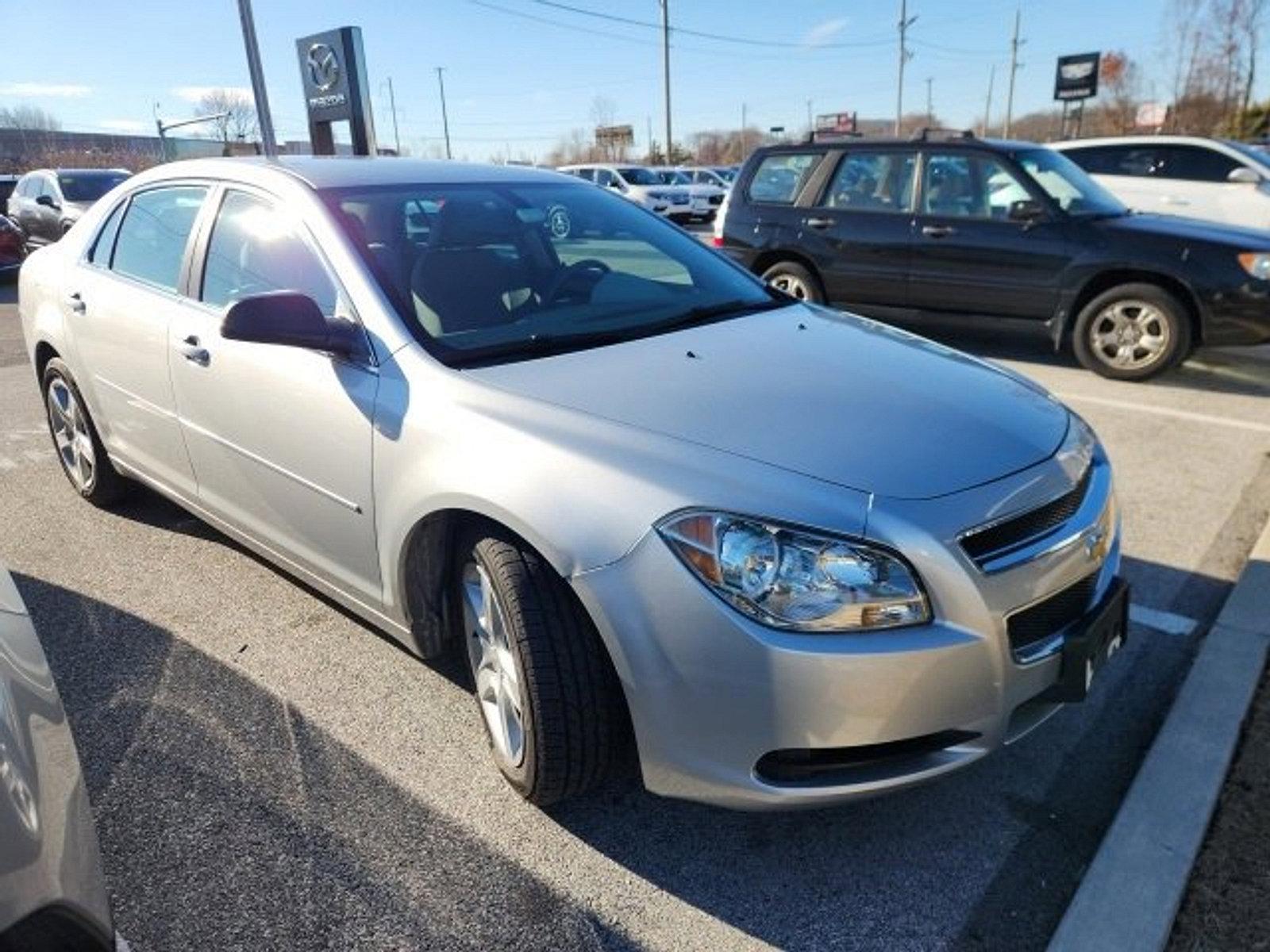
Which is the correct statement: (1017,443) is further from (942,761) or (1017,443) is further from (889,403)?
(942,761)

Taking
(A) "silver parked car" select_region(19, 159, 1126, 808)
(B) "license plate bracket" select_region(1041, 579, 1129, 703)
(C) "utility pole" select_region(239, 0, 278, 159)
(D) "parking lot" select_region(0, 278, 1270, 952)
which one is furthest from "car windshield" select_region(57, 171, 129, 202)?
(B) "license plate bracket" select_region(1041, 579, 1129, 703)

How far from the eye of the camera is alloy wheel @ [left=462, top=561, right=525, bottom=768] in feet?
7.59

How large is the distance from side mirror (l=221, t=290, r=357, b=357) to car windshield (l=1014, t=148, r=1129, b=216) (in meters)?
5.97

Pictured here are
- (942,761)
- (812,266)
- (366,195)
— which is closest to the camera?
(942,761)

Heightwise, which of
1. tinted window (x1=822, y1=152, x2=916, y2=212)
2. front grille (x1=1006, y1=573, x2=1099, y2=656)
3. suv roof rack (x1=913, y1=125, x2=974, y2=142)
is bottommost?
front grille (x1=1006, y1=573, x2=1099, y2=656)

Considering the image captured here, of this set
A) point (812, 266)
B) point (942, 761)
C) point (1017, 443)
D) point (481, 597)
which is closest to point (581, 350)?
point (481, 597)

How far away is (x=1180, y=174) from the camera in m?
9.79

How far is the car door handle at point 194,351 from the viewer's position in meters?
3.14

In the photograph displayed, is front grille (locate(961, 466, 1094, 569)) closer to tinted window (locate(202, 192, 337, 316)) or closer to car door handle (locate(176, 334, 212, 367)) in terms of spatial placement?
tinted window (locate(202, 192, 337, 316))

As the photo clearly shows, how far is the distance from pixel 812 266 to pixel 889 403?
19.1ft

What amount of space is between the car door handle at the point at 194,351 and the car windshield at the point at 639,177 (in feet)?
77.0

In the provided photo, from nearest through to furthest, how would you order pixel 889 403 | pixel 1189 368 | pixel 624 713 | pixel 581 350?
pixel 624 713 < pixel 889 403 < pixel 581 350 < pixel 1189 368

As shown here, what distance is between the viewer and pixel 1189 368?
23.4 ft

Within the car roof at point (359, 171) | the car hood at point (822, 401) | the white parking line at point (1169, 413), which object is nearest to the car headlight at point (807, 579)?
the car hood at point (822, 401)
